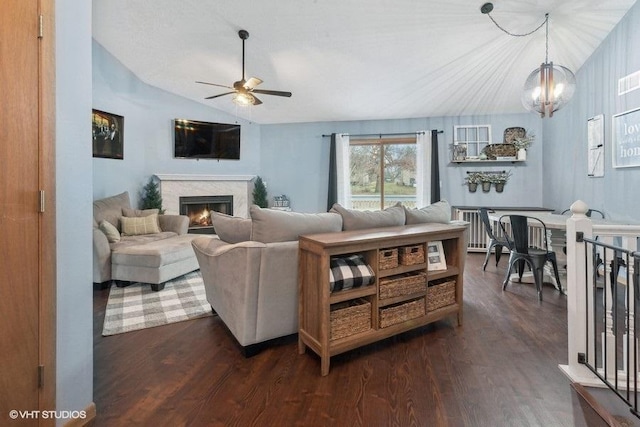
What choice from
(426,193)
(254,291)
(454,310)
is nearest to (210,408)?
(254,291)

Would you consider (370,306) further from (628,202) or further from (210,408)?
(628,202)

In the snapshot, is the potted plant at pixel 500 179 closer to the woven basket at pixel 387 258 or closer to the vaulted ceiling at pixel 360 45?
the vaulted ceiling at pixel 360 45

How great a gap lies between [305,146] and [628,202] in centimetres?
520

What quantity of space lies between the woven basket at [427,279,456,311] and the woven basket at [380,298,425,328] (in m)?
0.11

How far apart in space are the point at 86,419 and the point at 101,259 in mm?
2399

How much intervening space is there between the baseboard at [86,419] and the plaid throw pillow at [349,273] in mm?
1332

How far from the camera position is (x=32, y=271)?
1223 mm

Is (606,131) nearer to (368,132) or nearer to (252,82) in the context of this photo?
(368,132)

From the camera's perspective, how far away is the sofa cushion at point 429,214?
2.71m

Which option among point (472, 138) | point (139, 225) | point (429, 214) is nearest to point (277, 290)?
point (429, 214)

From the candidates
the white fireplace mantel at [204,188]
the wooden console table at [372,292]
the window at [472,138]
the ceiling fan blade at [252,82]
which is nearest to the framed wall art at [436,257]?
the wooden console table at [372,292]

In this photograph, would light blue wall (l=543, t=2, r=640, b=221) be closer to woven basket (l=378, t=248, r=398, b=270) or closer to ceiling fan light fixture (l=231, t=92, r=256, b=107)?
woven basket (l=378, t=248, r=398, b=270)

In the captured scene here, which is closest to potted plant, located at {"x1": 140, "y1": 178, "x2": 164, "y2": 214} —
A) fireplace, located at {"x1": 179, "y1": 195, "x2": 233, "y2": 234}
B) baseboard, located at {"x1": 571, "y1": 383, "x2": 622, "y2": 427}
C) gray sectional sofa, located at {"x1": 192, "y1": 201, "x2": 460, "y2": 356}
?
fireplace, located at {"x1": 179, "y1": 195, "x2": 233, "y2": 234}

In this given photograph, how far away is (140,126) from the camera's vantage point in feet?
17.3
